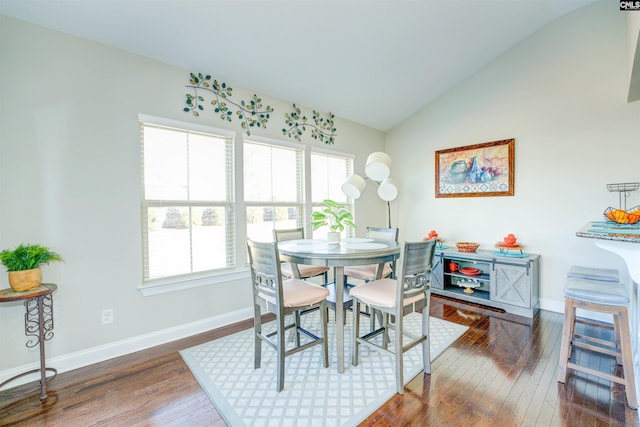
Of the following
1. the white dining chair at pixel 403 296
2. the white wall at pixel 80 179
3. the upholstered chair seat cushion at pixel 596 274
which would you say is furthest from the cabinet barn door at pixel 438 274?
the white wall at pixel 80 179

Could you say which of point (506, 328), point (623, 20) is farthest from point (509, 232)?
point (623, 20)

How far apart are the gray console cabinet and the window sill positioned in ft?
8.63

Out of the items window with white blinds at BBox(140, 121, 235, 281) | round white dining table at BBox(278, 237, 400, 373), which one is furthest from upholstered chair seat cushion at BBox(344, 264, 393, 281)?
window with white blinds at BBox(140, 121, 235, 281)

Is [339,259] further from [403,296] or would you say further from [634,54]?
[634,54]

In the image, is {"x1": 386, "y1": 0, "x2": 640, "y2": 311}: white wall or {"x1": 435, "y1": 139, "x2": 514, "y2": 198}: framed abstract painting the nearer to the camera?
{"x1": 386, "y1": 0, "x2": 640, "y2": 311}: white wall

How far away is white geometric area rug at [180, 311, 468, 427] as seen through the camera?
1.70 metres

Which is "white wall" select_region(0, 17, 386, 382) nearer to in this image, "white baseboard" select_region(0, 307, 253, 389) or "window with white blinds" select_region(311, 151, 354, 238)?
"white baseboard" select_region(0, 307, 253, 389)

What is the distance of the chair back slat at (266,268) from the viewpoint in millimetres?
1855

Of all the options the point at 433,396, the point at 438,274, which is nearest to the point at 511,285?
the point at 438,274

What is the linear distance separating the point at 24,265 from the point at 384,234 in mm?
3037

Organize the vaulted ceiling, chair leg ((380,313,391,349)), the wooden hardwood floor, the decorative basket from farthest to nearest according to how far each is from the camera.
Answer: the decorative basket → chair leg ((380,313,391,349)) → the vaulted ceiling → the wooden hardwood floor

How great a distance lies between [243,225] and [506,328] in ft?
9.69

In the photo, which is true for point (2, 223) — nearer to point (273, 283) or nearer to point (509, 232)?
point (273, 283)

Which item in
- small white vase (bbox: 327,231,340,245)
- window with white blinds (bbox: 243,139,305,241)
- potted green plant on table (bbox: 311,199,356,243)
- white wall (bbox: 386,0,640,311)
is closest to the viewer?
potted green plant on table (bbox: 311,199,356,243)
